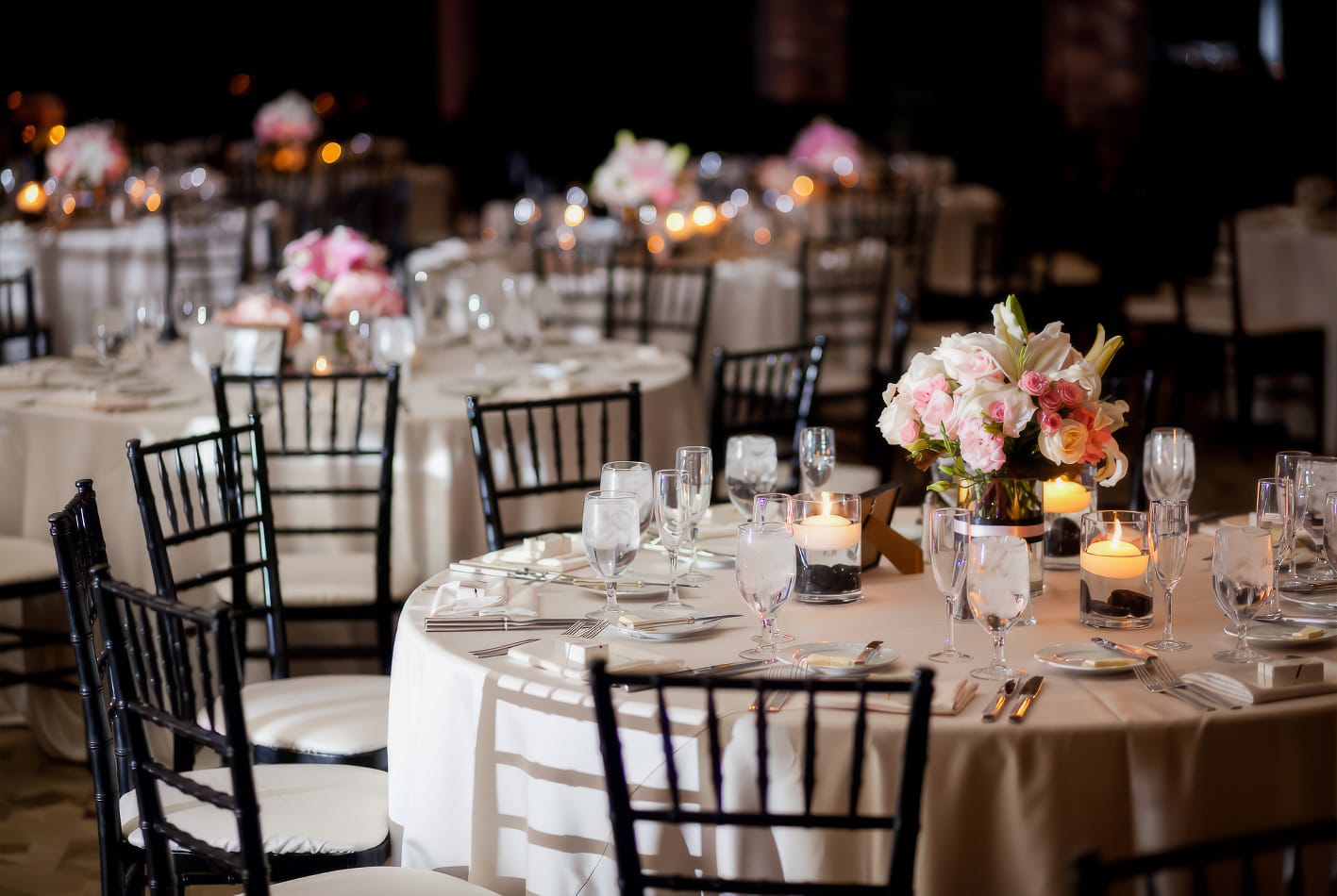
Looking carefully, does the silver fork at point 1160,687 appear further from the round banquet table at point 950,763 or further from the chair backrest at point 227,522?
the chair backrest at point 227,522

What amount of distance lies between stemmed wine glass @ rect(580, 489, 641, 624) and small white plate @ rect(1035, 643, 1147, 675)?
0.63 metres

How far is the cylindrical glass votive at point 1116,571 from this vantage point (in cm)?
234

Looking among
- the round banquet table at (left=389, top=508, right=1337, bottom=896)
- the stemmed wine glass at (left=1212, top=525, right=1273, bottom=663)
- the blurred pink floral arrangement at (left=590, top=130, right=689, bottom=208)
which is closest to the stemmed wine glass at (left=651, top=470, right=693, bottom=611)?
the round banquet table at (left=389, top=508, right=1337, bottom=896)

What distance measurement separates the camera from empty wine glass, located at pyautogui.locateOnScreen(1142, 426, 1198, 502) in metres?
2.91

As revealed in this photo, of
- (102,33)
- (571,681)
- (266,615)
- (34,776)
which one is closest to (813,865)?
(571,681)

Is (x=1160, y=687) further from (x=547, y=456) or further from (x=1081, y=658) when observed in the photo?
(x=547, y=456)

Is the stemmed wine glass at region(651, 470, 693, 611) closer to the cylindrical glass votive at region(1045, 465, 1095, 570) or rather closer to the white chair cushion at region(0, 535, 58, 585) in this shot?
the cylindrical glass votive at region(1045, 465, 1095, 570)

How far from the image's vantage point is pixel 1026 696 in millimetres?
2000

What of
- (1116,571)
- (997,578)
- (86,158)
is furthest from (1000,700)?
(86,158)

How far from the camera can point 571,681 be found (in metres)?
2.10

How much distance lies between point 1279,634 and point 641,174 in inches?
204

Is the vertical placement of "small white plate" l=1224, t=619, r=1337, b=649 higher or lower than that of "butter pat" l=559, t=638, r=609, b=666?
lower

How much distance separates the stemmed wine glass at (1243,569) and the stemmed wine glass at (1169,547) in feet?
0.33

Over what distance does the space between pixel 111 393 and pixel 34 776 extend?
3.41 ft
